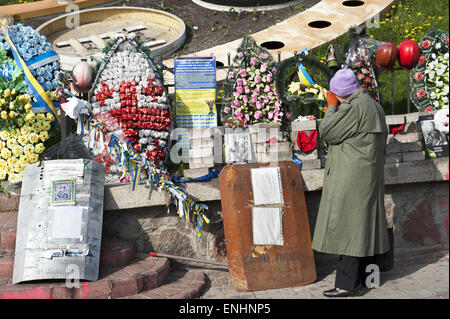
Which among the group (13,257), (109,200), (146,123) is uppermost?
(146,123)


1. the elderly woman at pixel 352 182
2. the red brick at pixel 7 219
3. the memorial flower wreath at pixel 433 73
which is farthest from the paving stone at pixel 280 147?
the red brick at pixel 7 219

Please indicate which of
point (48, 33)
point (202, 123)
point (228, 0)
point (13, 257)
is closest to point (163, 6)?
point (228, 0)

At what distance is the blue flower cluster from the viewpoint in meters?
5.64

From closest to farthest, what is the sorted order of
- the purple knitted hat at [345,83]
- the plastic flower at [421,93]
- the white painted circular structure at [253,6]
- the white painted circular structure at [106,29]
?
the purple knitted hat at [345,83], the plastic flower at [421,93], the white painted circular structure at [106,29], the white painted circular structure at [253,6]

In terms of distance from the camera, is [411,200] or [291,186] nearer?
[291,186]

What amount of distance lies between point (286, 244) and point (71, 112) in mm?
2190

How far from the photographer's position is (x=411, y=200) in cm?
571

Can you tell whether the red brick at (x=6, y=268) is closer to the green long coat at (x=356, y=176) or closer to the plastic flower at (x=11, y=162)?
the plastic flower at (x=11, y=162)

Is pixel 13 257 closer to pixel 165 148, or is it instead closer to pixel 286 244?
pixel 165 148

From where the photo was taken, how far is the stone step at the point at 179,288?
15.5 ft

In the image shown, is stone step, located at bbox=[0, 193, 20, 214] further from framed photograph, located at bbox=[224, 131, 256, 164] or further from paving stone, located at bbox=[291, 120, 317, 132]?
paving stone, located at bbox=[291, 120, 317, 132]

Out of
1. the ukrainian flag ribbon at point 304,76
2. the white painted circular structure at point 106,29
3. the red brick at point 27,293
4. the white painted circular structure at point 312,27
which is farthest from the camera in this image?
the white painted circular structure at point 106,29

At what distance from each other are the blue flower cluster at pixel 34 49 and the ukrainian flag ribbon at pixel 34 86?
0.16 ft

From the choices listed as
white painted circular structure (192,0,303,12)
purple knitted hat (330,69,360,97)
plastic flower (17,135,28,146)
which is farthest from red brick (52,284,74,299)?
white painted circular structure (192,0,303,12)
